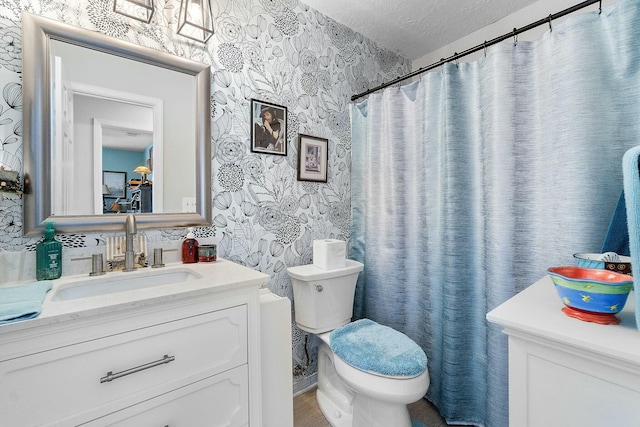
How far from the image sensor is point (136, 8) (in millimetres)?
1260

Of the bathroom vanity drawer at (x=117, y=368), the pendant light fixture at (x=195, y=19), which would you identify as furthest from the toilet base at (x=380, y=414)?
the pendant light fixture at (x=195, y=19)

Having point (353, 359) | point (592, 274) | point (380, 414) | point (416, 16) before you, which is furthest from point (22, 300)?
point (416, 16)

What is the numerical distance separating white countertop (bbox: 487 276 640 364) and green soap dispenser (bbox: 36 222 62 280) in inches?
56.7

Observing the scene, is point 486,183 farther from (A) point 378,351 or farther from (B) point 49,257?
(B) point 49,257

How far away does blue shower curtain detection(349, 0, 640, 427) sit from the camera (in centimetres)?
114

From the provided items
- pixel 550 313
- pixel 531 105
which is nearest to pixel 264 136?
pixel 531 105

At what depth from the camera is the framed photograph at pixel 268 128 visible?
1.61 metres

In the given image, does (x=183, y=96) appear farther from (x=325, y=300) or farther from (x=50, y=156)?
(x=325, y=300)

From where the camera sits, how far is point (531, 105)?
1.33 m

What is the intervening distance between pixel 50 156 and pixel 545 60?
2085mm

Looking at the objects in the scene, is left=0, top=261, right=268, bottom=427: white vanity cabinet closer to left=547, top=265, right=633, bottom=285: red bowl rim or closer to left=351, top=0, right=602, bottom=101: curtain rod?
left=547, top=265, right=633, bottom=285: red bowl rim

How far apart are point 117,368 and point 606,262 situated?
1472mm

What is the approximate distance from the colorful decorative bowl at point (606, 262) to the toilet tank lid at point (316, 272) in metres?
1.04

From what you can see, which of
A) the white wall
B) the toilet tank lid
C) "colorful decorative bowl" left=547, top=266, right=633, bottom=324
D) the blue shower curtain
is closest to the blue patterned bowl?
"colorful decorative bowl" left=547, top=266, right=633, bottom=324
